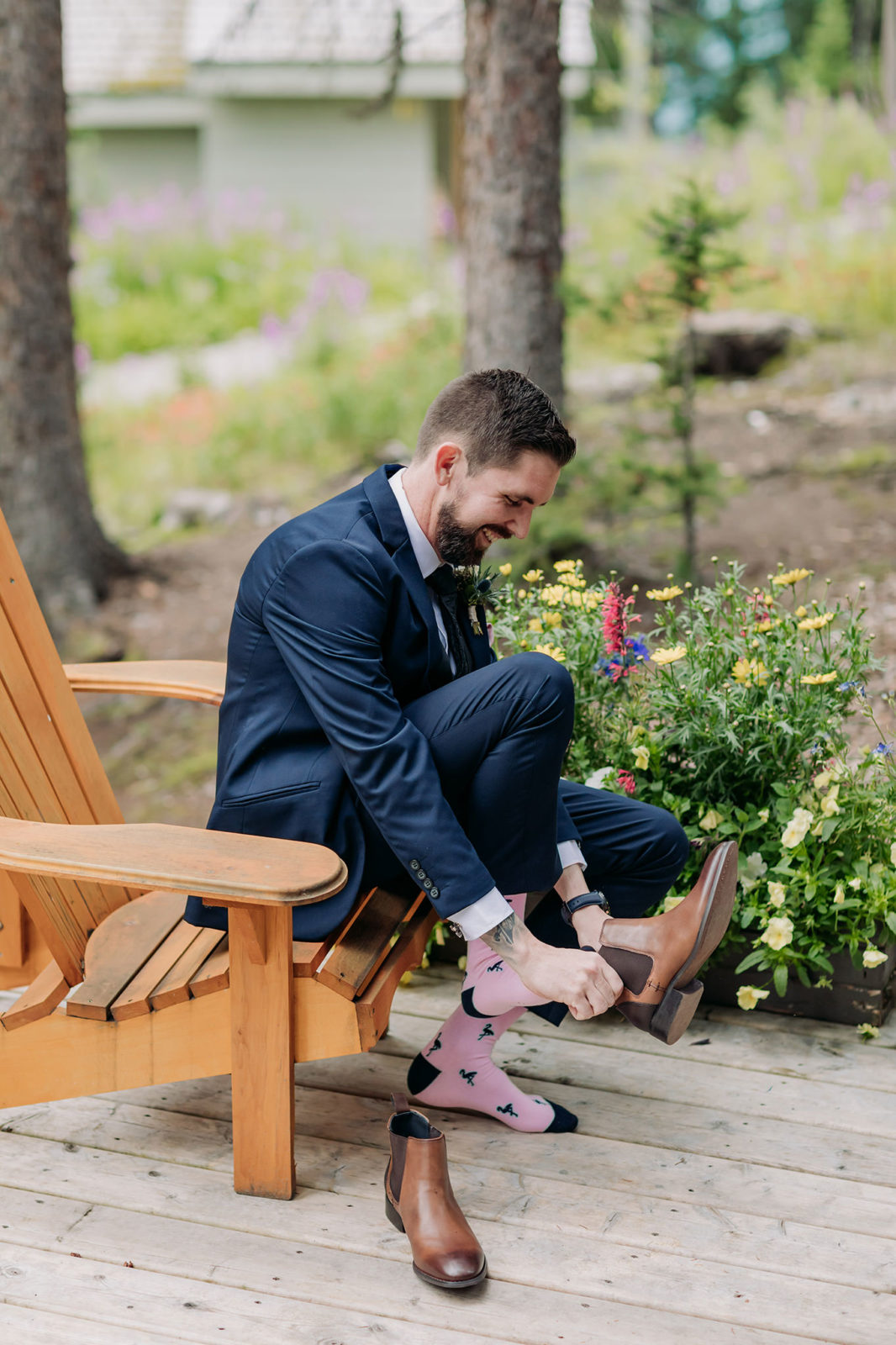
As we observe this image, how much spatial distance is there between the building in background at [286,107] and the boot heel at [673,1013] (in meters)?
10.3

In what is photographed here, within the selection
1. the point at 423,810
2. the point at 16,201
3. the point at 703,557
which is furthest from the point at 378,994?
the point at 16,201

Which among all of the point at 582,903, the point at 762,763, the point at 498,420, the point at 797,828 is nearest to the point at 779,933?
the point at 797,828

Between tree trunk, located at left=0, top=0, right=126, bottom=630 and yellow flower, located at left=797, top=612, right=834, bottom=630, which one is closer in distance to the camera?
yellow flower, located at left=797, top=612, right=834, bottom=630

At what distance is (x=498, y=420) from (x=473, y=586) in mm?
313

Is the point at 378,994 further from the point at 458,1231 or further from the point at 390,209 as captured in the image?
the point at 390,209

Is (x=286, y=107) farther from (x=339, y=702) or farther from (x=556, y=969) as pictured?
(x=556, y=969)

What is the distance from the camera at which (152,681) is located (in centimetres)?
233

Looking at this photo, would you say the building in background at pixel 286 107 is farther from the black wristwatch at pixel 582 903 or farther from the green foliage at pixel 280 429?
the black wristwatch at pixel 582 903

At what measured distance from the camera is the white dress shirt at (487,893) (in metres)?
1.76

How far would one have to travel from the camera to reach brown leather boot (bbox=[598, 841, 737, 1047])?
1808mm

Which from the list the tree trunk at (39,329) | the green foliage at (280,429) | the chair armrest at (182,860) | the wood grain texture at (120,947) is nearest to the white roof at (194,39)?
the green foliage at (280,429)

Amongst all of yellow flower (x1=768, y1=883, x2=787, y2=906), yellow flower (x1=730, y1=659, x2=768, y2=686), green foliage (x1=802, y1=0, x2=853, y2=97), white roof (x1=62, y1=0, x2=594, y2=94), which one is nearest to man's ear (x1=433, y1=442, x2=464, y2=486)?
yellow flower (x1=730, y1=659, x2=768, y2=686)

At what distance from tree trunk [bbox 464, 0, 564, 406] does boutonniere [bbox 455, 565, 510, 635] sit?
1987mm

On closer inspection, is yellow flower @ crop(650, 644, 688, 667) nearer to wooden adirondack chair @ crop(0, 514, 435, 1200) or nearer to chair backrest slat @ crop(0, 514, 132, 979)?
wooden adirondack chair @ crop(0, 514, 435, 1200)
